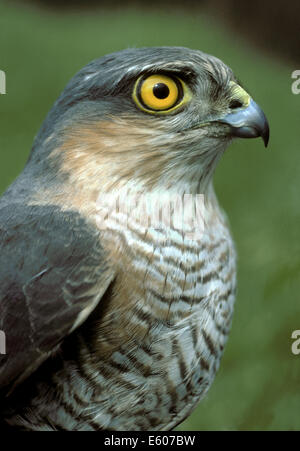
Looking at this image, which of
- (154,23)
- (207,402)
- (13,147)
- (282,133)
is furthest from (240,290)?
(13,147)

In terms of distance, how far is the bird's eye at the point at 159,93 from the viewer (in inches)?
84.7

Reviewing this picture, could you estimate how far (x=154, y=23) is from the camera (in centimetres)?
270

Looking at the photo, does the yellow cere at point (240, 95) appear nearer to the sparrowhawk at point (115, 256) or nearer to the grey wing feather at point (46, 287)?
the sparrowhawk at point (115, 256)

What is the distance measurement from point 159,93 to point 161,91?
0.04ft

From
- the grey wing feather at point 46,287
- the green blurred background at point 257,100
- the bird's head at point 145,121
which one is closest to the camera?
the grey wing feather at point 46,287

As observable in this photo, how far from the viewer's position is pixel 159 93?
217 cm

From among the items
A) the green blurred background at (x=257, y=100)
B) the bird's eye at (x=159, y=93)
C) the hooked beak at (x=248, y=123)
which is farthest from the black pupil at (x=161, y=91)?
the green blurred background at (x=257, y=100)

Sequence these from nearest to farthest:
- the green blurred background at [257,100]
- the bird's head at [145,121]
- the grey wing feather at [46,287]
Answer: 1. the grey wing feather at [46,287]
2. the bird's head at [145,121]
3. the green blurred background at [257,100]

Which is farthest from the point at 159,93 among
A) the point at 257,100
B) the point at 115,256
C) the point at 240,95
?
the point at 257,100

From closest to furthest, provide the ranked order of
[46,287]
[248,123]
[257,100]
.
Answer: [46,287], [248,123], [257,100]

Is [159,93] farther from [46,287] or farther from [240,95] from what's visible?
[46,287]

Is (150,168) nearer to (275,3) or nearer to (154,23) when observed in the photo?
(154,23)

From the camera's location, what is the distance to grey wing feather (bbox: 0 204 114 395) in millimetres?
2059

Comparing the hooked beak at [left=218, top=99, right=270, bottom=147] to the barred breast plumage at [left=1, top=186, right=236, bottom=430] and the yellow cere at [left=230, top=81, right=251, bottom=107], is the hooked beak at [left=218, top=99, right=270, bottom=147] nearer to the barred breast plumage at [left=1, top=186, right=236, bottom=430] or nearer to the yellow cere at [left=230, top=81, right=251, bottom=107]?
the yellow cere at [left=230, top=81, right=251, bottom=107]
